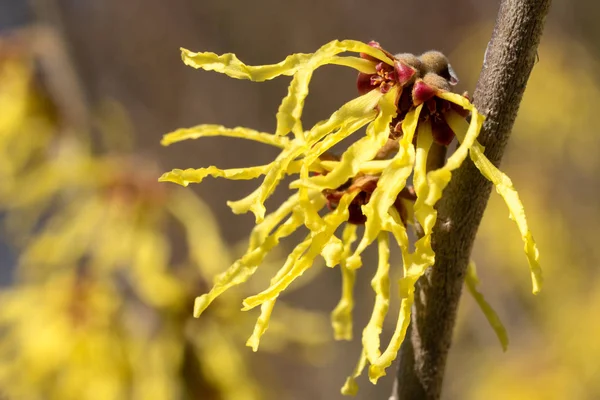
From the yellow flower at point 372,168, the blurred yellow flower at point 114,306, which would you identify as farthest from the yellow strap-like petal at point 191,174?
the blurred yellow flower at point 114,306

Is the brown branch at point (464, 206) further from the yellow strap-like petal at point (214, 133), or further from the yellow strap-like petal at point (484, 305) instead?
the yellow strap-like petal at point (214, 133)

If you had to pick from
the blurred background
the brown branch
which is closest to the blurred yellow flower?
the blurred background

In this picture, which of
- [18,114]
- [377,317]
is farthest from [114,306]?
[377,317]

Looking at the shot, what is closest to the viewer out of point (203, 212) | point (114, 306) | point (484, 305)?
point (484, 305)

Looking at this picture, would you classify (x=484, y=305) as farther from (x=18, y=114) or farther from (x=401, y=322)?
(x=18, y=114)

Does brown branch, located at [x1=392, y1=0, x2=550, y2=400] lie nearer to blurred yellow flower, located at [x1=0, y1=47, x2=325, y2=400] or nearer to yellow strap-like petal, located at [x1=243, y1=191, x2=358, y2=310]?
yellow strap-like petal, located at [x1=243, y1=191, x2=358, y2=310]

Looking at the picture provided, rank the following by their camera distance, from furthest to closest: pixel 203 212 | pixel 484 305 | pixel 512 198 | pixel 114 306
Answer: pixel 203 212 → pixel 114 306 → pixel 484 305 → pixel 512 198
